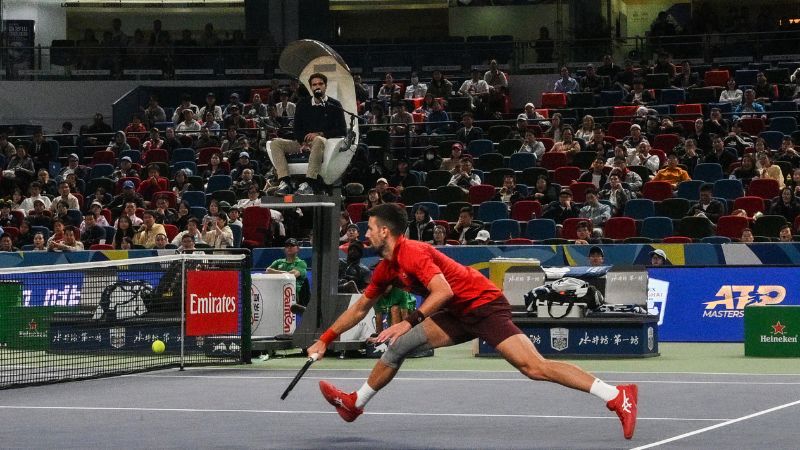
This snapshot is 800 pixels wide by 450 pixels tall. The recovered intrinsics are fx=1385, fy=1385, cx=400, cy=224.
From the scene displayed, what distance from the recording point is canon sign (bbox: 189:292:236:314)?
57.6 ft

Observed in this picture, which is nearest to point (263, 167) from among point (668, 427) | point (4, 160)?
point (4, 160)

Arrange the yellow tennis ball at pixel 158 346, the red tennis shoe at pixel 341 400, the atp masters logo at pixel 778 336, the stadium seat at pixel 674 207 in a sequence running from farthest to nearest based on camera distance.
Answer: the stadium seat at pixel 674 207, the atp masters logo at pixel 778 336, the yellow tennis ball at pixel 158 346, the red tennis shoe at pixel 341 400

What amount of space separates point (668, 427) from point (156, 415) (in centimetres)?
433

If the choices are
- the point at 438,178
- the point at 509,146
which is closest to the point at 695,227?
the point at 438,178

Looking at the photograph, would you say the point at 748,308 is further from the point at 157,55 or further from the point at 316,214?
the point at 157,55

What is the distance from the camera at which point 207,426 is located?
11.0 m

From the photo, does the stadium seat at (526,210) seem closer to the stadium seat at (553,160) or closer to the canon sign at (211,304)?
the stadium seat at (553,160)

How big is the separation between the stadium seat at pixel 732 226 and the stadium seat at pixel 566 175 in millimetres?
4012

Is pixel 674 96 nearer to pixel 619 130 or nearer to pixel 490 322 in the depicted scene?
pixel 619 130

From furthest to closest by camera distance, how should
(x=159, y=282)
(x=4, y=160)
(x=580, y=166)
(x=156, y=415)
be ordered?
(x=4, y=160)
(x=580, y=166)
(x=159, y=282)
(x=156, y=415)

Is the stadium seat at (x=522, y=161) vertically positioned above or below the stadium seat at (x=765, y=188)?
above

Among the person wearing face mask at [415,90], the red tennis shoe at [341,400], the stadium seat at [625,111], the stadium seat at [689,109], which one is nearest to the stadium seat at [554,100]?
the stadium seat at [625,111]

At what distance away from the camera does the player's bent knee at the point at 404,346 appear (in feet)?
33.0

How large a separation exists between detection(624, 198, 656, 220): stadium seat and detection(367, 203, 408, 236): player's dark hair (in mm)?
14689
